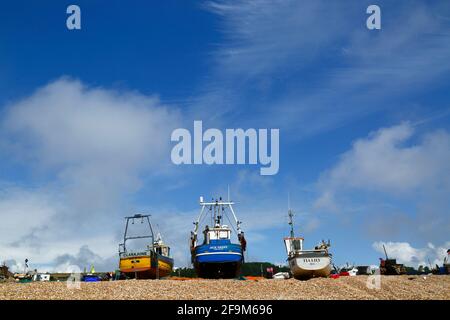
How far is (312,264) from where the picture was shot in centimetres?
3506

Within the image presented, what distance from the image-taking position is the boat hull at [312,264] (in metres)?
35.1

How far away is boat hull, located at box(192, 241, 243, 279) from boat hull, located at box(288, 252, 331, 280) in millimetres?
5609

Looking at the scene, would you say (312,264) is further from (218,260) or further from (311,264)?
(218,260)

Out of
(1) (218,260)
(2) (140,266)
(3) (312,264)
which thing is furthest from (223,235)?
(3) (312,264)

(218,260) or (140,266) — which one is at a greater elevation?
(218,260)

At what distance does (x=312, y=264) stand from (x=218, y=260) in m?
8.10

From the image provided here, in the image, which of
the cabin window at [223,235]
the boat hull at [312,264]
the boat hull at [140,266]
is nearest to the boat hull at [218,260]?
the cabin window at [223,235]

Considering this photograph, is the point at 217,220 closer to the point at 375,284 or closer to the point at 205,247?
the point at 205,247

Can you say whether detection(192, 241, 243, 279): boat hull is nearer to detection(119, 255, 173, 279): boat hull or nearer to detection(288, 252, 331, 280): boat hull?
detection(119, 255, 173, 279): boat hull

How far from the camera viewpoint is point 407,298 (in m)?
20.0

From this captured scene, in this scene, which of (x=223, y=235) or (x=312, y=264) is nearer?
(x=312, y=264)

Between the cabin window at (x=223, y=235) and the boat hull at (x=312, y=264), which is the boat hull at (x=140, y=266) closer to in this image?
the cabin window at (x=223, y=235)
